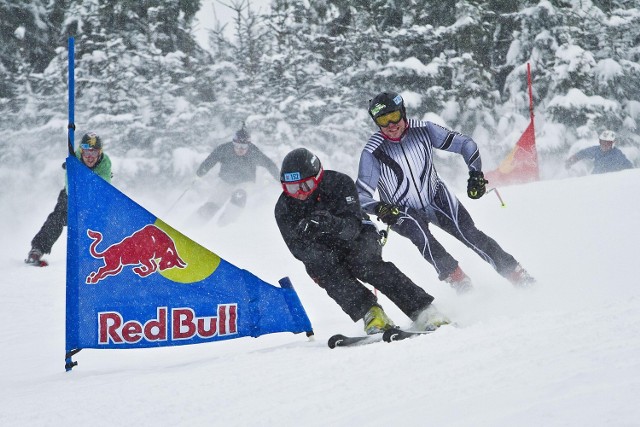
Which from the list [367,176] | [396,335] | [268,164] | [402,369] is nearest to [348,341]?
[396,335]

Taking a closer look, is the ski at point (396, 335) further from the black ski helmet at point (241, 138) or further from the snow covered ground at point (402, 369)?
the black ski helmet at point (241, 138)

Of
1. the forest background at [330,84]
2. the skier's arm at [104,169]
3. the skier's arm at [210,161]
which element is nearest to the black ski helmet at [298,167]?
the skier's arm at [104,169]

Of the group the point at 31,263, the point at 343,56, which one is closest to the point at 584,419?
the point at 31,263

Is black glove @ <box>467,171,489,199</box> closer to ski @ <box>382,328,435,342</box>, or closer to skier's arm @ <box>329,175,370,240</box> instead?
skier's arm @ <box>329,175,370,240</box>

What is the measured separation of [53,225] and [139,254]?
4.49 meters

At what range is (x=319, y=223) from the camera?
400 cm

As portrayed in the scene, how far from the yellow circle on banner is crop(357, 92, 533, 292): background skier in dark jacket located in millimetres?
1374

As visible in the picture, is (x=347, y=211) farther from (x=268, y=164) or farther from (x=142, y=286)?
(x=268, y=164)

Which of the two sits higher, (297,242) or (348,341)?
(297,242)

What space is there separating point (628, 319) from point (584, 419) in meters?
1.25

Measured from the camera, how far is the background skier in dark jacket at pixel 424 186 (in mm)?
5121

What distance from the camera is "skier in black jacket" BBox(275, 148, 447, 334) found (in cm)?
409

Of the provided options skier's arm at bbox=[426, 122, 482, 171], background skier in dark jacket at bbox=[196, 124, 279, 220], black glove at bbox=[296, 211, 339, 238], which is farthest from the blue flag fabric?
background skier in dark jacket at bbox=[196, 124, 279, 220]

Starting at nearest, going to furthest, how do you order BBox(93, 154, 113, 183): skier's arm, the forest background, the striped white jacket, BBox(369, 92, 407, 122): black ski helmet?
BBox(369, 92, 407, 122): black ski helmet → the striped white jacket → BBox(93, 154, 113, 183): skier's arm → the forest background
